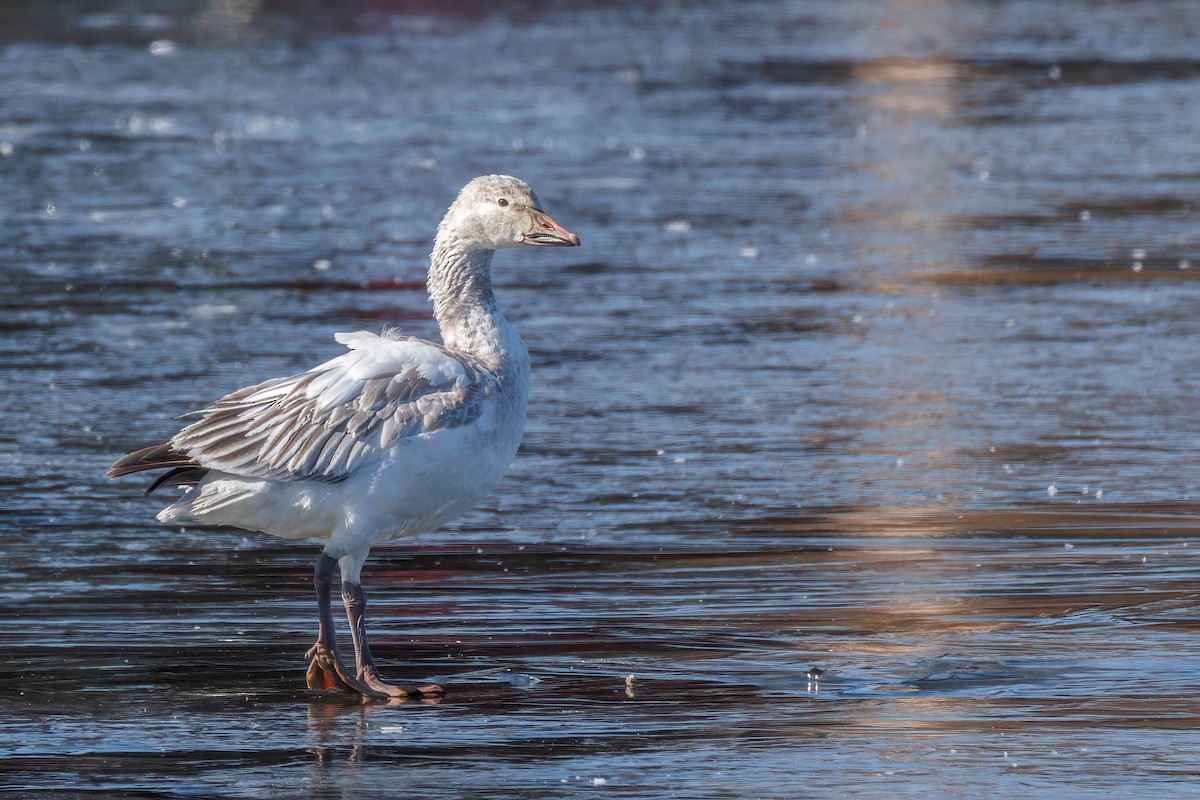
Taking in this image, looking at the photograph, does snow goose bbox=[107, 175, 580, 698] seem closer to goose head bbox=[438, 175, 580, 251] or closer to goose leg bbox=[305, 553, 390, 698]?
goose leg bbox=[305, 553, 390, 698]

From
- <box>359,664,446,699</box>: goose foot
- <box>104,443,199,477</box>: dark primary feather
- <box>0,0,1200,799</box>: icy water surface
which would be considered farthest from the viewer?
<box>104,443,199,477</box>: dark primary feather

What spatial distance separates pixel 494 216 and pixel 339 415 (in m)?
0.92

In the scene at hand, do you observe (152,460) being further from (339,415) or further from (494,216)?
(494,216)

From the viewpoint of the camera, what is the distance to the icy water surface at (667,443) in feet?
18.1

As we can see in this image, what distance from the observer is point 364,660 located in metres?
5.98

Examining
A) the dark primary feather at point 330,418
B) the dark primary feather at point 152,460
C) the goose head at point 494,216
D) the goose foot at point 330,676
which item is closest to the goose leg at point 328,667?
the goose foot at point 330,676

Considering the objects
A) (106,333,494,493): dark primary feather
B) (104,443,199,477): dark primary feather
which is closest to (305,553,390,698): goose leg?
(106,333,494,493): dark primary feather

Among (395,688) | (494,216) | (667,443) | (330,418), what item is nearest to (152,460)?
(330,418)

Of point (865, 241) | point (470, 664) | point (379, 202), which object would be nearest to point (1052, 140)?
point (865, 241)

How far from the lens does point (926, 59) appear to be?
23.4 meters

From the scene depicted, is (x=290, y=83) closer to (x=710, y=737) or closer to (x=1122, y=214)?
(x=1122, y=214)

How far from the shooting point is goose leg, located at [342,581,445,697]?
5.94 m

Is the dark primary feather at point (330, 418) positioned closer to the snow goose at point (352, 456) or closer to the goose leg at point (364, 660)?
the snow goose at point (352, 456)

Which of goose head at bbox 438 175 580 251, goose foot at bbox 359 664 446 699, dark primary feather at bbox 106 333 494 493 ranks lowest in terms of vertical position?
goose foot at bbox 359 664 446 699
